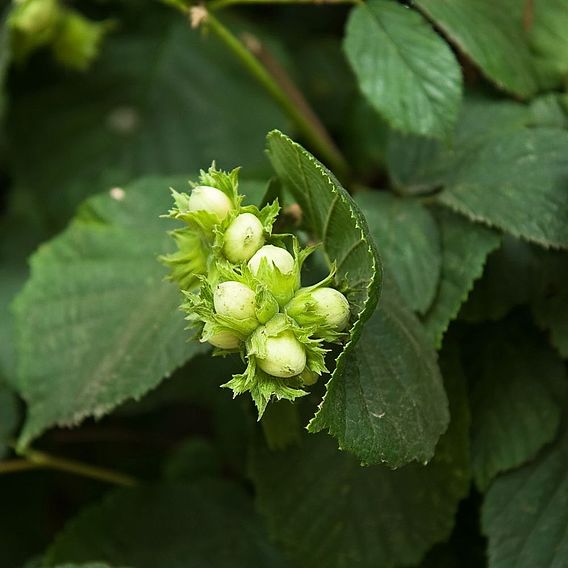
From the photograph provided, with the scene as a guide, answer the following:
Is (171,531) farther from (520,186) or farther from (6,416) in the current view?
(520,186)

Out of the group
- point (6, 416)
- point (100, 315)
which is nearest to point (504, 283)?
point (100, 315)

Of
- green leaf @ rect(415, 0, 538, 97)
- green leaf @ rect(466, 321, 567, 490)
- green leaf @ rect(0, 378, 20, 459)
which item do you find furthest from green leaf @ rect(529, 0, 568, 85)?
green leaf @ rect(0, 378, 20, 459)

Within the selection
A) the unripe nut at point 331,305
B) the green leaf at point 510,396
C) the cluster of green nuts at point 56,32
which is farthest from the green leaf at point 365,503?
the cluster of green nuts at point 56,32

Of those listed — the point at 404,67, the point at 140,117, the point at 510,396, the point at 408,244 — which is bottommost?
the point at 140,117

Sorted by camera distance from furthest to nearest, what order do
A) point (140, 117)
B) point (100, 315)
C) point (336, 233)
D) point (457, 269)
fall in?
point (140, 117)
point (100, 315)
point (457, 269)
point (336, 233)

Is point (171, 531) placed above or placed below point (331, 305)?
below

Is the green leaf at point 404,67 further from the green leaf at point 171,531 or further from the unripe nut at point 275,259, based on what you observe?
the green leaf at point 171,531

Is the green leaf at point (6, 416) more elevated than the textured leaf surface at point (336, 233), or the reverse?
the textured leaf surface at point (336, 233)
